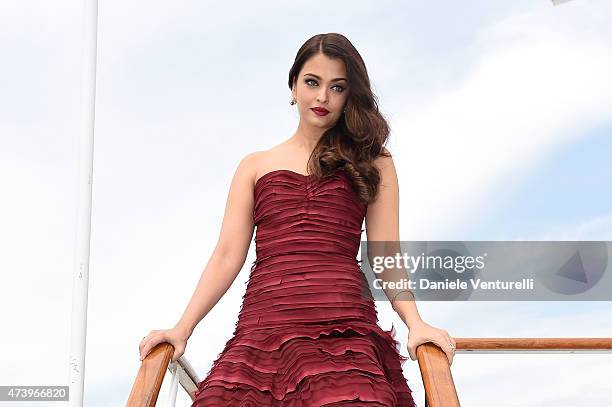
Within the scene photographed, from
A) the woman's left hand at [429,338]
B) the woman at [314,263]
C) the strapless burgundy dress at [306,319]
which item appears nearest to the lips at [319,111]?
the woman at [314,263]

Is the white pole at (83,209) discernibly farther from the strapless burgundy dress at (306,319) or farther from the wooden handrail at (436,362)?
the strapless burgundy dress at (306,319)

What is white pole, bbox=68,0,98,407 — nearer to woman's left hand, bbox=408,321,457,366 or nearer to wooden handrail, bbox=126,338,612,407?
wooden handrail, bbox=126,338,612,407

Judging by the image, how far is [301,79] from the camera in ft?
6.20

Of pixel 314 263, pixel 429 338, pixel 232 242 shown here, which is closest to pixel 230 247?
pixel 232 242

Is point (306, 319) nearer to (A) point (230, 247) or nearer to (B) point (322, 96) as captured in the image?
(A) point (230, 247)

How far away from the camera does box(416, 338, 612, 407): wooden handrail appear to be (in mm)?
1471

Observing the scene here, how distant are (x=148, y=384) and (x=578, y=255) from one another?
5.69 ft

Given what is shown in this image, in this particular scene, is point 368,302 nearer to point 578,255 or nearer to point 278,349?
point 278,349

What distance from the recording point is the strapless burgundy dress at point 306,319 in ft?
4.94

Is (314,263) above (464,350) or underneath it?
above

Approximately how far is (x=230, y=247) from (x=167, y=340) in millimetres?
311

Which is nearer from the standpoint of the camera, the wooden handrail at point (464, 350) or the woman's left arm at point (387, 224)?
the wooden handrail at point (464, 350)

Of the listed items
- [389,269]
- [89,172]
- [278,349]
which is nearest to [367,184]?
[389,269]

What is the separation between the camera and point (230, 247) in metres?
1.89
